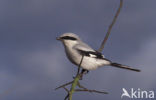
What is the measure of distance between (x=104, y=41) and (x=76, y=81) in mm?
771

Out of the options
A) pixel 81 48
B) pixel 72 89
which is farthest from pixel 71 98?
pixel 81 48

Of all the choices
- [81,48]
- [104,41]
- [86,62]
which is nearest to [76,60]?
[86,62]

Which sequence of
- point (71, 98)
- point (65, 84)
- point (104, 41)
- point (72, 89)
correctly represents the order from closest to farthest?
point (71, 98) → point (72, 89) → point (65, 84) → point (104, 41)

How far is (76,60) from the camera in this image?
3592 millimetres

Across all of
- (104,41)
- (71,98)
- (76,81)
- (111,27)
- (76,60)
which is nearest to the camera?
(71,98)

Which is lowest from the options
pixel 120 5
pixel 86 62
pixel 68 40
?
pixel 86 62

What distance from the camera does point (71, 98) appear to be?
1435 millimetres

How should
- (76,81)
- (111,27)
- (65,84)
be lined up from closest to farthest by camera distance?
(76,81), (65,84), (111,27)

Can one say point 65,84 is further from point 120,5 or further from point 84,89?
point 120,5

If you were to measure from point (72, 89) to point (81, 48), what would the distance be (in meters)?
2.70

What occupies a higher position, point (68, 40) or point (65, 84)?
point (68, 40)

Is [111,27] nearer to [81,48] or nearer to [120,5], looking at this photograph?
[120,5]

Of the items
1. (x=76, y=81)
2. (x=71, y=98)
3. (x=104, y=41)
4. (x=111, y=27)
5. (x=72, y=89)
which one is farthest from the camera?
(x=104, y=41)

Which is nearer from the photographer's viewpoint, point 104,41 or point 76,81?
point 76,81
